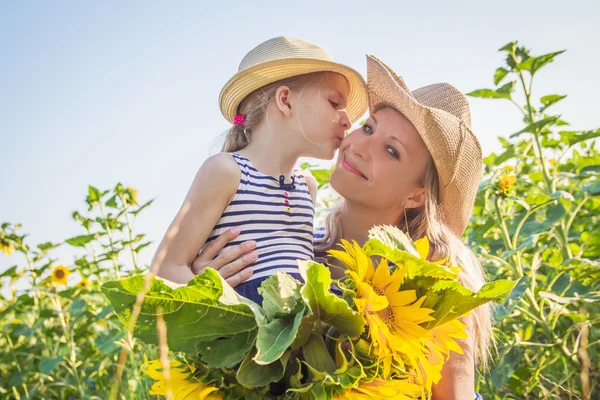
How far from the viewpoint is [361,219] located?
6.10 feet

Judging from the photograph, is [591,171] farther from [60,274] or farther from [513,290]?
[60,274]

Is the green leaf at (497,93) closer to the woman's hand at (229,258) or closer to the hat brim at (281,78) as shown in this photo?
the hat brim at (281,78)

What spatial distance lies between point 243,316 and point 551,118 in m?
2.05

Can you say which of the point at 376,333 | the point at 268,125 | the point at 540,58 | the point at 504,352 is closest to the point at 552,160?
the point at 540,58

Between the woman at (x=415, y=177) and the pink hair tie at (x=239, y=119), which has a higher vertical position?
the pink hair tie at (x=239, y=119)

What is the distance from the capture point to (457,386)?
1.50m

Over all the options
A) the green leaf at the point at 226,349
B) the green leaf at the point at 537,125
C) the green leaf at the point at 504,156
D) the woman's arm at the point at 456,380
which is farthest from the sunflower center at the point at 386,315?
the green leaf at the point at 504,156

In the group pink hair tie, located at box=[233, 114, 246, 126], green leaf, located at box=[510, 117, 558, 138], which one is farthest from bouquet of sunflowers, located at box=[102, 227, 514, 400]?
green leaf, located at box=[510, 117, 558, 138]

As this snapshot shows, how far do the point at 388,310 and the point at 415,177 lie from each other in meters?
0.84

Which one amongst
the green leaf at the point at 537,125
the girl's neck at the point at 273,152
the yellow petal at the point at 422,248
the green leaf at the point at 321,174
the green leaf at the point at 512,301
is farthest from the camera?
the green leaf at the point at 321,174

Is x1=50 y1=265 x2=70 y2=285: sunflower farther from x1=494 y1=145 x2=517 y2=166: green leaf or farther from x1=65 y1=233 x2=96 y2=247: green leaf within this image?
x1=494 y1=145 x2=517 y2=166: green leaf

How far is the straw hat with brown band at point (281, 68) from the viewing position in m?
1.84

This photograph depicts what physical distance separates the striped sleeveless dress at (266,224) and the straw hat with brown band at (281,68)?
0.28 metres

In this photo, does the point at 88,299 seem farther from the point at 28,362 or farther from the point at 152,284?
the point at 152,284
